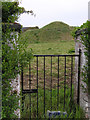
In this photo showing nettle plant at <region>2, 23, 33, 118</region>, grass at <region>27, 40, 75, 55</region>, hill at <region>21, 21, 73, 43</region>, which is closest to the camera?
nettle plant at <region>2, 23, 33, 118</region>

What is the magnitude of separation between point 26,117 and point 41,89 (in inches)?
67.3

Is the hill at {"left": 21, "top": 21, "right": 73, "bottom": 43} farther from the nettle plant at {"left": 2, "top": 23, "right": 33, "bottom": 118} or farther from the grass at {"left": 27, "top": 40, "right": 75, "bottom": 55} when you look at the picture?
the nettle plant at {"left": 2, "top": 23, "right": 33, "bottom": 118}

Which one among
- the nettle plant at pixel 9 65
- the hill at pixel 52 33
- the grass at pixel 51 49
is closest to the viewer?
the nettle plant at pixel 9 65

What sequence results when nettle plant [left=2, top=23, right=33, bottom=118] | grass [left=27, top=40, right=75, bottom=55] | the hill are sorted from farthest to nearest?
the hill < grass [left=27, top=40, right=75, bottom=55] < nettle plant [left=2, top=23, right=33, bottom=118]

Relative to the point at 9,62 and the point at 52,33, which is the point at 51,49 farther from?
the point at 52,33

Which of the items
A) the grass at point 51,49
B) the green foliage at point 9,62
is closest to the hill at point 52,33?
the grass at point 51,49

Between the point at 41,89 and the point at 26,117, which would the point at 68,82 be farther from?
the point at 26,117

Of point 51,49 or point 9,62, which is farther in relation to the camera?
point 51,49

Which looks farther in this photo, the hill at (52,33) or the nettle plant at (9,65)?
the hill at (52,33)

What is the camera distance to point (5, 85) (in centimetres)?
281

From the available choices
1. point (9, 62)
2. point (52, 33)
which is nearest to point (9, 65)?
point (9, 62)

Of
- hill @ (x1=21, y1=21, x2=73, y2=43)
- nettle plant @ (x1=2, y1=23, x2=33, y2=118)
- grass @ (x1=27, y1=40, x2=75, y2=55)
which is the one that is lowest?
nettle plant @ (x1=2, y1=23, x2=33, y2=118)

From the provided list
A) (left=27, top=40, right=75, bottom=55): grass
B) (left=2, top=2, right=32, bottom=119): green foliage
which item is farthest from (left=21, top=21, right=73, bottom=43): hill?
(left=2, top=2, right=32, bottom=119): green foliage

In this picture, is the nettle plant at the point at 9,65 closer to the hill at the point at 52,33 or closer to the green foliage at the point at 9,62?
the green foliage at the point at 9,62
